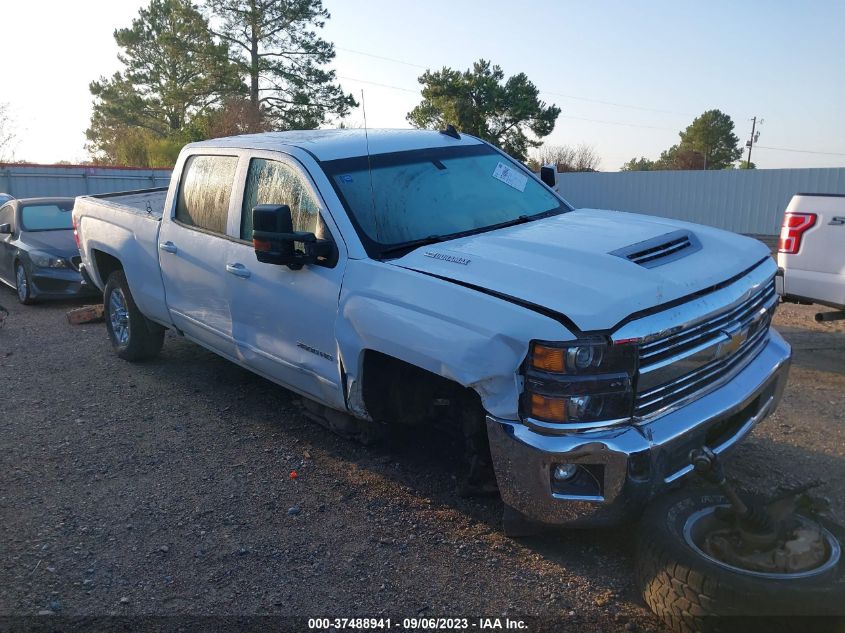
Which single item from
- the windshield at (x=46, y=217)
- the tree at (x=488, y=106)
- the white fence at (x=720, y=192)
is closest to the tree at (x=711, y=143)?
the tree at (x=488, y=106)

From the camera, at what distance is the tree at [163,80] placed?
127ft

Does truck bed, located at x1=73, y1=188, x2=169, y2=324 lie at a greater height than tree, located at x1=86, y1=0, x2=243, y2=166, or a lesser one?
lesser

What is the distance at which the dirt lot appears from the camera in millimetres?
3297

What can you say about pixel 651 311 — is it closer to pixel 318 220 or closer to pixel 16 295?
pixel 318 220

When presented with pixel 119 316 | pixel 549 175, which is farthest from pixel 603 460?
pixel 119 316

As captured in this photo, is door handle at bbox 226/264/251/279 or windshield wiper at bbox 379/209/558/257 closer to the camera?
windshield wiper at bbox 379/209/558/257

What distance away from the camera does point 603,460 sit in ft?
9.93

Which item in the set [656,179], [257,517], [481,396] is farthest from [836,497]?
[656,179]

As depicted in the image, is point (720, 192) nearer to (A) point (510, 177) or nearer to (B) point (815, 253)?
(B) point (815, 253)

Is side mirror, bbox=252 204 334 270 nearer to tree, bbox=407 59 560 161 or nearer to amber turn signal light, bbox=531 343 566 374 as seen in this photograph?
amber turn signal light, bbox=531 343 566 374

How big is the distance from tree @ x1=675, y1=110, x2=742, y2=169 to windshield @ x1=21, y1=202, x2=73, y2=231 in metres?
62.6

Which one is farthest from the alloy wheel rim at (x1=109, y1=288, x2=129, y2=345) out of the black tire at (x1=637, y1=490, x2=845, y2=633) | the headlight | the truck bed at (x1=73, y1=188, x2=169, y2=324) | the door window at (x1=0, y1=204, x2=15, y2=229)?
the door window at (x1=0, y1=204, x2=15, y2=229)

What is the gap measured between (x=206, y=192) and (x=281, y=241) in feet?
5.44

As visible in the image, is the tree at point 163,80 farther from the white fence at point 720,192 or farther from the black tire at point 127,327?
the black tire at point 127,327
